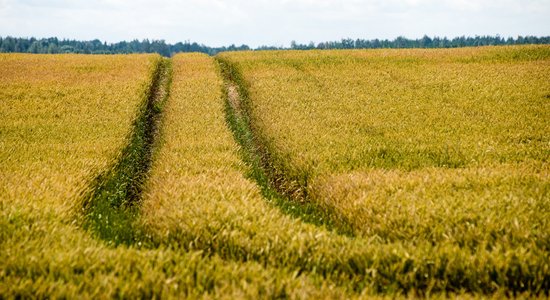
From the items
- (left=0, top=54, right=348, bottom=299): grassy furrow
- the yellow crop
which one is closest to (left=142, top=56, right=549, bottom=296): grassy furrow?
the yellow crop

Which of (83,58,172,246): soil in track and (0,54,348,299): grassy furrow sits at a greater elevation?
(0,54,348,299): grassy furrow

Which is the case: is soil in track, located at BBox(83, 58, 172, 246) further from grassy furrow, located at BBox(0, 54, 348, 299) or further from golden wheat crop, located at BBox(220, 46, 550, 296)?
golden wheat crop, located at BBox(220, 46, 550, 296)

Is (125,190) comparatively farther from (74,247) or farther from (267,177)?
(74,247)

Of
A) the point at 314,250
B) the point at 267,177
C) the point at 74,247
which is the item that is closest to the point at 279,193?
the point at 267,177

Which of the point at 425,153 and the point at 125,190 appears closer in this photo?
the point at 125,190

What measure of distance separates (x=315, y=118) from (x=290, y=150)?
4.67m

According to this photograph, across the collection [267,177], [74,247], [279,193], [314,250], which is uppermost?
[74,247]

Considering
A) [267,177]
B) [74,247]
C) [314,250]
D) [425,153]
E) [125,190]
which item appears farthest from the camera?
[267,177]

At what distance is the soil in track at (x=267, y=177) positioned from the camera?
26.3ft

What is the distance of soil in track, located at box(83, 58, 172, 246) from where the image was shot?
692cm

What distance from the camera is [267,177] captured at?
11.6 m

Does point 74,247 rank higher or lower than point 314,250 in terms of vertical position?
higher

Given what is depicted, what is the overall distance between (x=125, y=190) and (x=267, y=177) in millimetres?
3932

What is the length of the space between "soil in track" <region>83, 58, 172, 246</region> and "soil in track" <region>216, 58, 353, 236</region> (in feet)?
9.52
